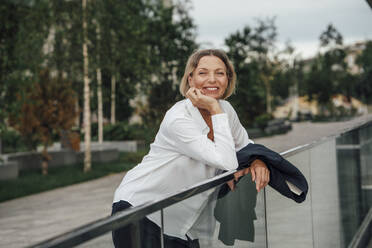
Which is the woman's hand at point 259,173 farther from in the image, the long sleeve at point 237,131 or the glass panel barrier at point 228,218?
the long sleeve at point 237,131

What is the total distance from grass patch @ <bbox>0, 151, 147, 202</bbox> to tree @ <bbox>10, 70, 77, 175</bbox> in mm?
730

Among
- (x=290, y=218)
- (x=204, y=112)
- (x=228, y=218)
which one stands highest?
(x=204, y=112)

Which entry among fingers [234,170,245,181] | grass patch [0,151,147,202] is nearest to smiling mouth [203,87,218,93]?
fingers [234,170,245,181]

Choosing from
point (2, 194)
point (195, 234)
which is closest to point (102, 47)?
point (2, 194)

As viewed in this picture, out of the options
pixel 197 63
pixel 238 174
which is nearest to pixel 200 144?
pixel 238 174

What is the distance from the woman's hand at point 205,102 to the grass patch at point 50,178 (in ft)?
30.2

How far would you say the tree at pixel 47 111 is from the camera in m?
14.9

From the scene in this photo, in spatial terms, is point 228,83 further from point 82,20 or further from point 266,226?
point 82,20

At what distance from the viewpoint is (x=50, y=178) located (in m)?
14.3

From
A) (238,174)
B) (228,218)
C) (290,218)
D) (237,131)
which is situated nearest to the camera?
(228,218)

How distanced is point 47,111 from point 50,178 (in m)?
1.99

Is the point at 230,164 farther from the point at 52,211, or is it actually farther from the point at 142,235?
the point at 52,211

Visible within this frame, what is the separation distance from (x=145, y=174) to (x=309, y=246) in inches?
64.2

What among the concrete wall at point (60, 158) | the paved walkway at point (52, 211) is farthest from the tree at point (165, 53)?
the paved walkway at point (52, 211)
